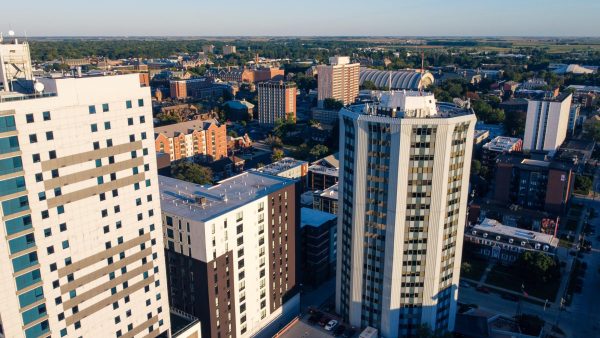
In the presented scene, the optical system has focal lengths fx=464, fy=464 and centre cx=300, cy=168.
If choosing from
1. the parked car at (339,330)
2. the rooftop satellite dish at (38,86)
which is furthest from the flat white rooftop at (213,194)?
the rooftop satellite dish at (38,86)

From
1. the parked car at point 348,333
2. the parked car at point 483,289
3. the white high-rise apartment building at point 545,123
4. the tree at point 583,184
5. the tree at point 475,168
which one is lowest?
the parked car at point 483,289

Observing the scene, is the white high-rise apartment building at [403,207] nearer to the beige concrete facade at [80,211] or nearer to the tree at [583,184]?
the beige concrete facade at [80,211]

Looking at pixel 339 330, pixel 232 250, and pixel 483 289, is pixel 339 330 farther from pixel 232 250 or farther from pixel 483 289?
pixel 483 289

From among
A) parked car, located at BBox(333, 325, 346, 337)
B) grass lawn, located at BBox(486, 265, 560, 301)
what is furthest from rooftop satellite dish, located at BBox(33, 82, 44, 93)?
grass lawn, located at BBox(486, 265, 560, 301)

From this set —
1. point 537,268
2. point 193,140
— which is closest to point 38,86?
point 537,268

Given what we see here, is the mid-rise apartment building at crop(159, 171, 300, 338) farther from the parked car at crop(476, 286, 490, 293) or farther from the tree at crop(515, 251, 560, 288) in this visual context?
the tree at crop(515, 251, 560, 288)

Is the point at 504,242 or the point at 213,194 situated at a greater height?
the point at 213,194
